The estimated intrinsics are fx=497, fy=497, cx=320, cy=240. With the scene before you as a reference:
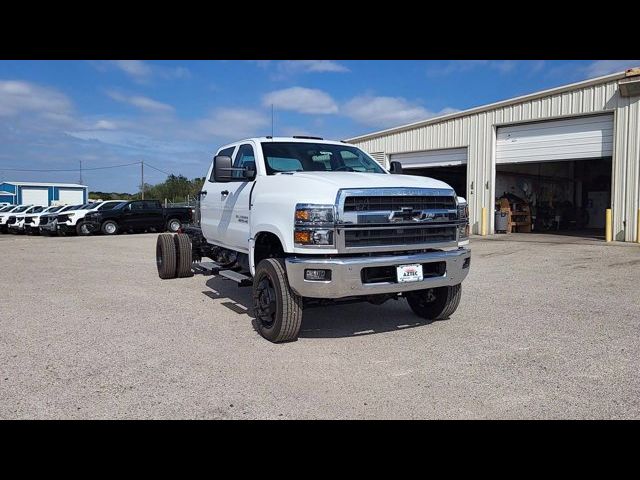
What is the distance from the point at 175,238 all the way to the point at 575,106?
45.3ft

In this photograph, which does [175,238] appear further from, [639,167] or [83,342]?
[639,167]

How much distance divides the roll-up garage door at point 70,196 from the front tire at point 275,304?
58552 mm

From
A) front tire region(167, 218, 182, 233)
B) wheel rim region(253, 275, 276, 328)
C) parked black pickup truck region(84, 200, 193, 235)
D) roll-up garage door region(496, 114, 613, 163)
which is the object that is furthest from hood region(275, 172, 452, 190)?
front tire region(167, 218, 182, 233)

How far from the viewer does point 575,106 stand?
16219mm

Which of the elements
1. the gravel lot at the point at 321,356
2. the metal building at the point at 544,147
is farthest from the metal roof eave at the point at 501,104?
the gravel lot at the point at 321,356

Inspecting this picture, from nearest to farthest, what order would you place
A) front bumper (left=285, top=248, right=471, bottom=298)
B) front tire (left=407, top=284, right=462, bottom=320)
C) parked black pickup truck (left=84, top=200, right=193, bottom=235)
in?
1. front bumper (left=285, top=248, right=471, bottom=298)
2. front tire (left=407, top=284, right=462, bottom=320)
3. parked black pickup truck (left=84, top=200, right=193, bottom=235)

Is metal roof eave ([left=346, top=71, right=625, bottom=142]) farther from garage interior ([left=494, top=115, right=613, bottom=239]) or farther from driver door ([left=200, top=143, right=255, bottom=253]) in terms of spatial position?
driver door ([left=200, top=143, right=255, bottom=253])

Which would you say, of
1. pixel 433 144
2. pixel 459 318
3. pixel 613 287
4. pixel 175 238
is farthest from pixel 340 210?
pixel 433 144

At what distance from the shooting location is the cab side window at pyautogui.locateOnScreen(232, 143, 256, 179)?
598 cm

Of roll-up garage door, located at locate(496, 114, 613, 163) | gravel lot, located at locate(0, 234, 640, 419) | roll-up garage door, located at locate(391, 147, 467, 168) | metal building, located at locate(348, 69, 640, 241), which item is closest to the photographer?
gravel lot, located at locate(0, 234, 640, 419)

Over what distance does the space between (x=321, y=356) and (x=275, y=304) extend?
72cm

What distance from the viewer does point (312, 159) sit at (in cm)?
612

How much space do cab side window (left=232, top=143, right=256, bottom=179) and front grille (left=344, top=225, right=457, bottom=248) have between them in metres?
2.00

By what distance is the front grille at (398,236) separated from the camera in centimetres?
461
